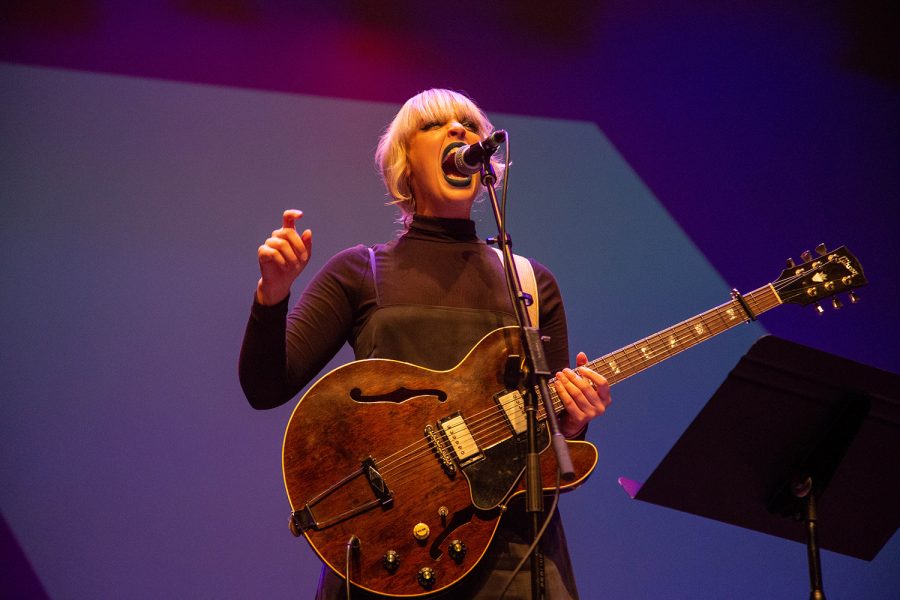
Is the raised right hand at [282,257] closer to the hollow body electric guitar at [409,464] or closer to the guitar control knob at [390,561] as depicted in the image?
the hollow body electric guitar at [409,464]

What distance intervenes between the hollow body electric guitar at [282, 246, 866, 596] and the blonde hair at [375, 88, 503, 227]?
2.28 feet

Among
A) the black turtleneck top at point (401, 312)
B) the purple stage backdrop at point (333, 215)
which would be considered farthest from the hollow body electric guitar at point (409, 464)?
the purple stage backdrop at point (333, 215)

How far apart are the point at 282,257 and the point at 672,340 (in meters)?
1.17

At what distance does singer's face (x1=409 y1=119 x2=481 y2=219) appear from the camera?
250 centimetres

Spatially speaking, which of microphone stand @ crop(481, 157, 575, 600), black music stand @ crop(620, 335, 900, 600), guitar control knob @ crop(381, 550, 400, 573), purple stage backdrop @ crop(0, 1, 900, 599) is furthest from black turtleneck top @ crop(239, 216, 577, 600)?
purple stage backdrop @ crop(0, 1, 900, 599)

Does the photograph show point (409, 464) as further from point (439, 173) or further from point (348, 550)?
point (439, 173)

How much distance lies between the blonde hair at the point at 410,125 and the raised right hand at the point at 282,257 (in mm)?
701

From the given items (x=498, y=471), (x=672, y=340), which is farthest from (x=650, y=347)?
(x=498, y=471)

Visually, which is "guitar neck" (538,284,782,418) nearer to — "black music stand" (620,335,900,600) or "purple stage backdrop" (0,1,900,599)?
"black music stand" (620,335,900,600)

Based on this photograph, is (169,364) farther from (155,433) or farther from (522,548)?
(522,548)

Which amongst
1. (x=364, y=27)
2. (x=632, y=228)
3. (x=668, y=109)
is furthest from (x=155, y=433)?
(x=668, y=109)

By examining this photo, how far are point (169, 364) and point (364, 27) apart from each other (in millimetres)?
1722

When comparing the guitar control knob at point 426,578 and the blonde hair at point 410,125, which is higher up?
the blonde hair at point 410,125

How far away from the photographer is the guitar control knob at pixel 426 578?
1949mm
